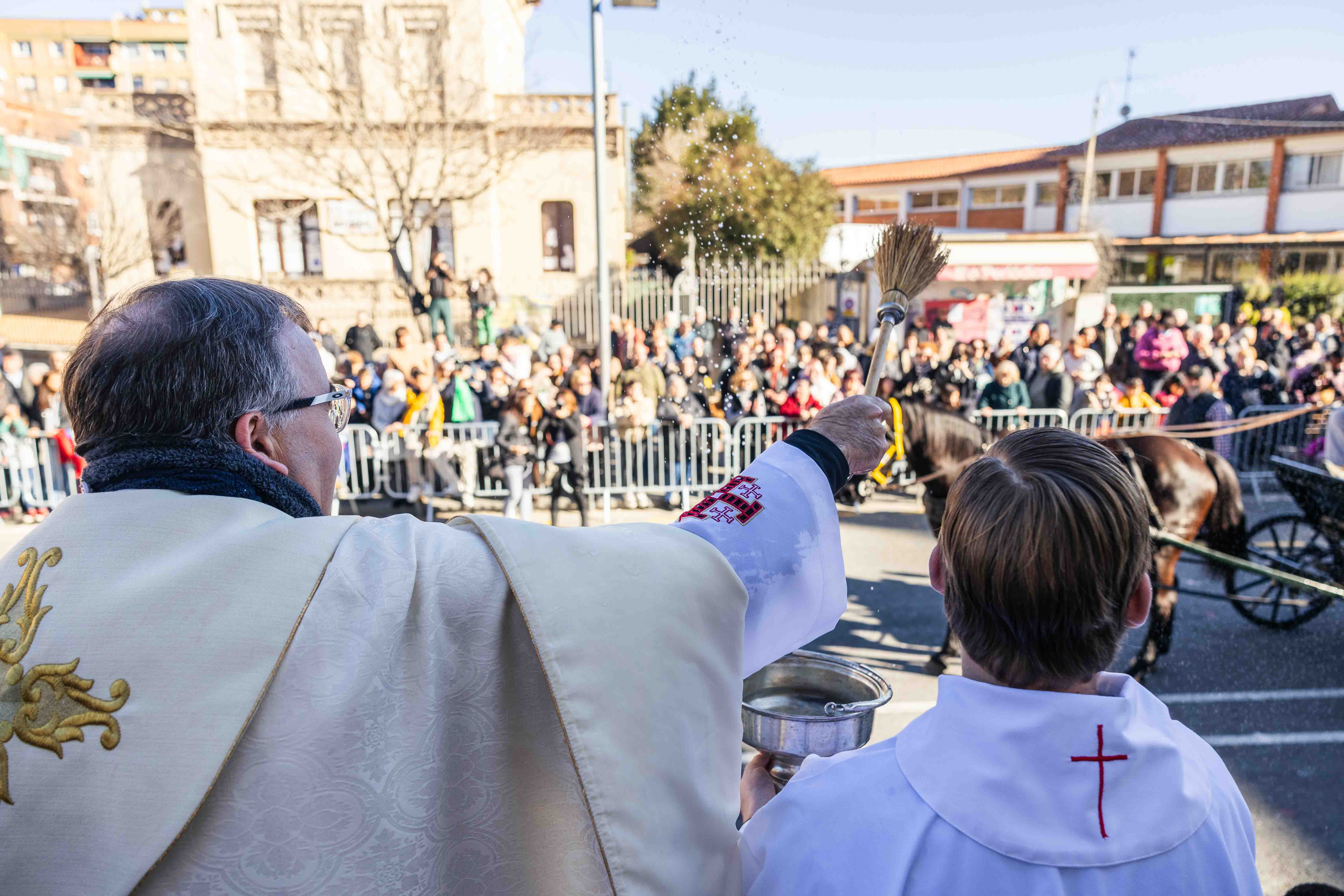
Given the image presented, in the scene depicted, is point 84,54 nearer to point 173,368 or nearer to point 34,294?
point 34,294

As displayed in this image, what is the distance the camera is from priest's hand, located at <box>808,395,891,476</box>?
55.7 inches

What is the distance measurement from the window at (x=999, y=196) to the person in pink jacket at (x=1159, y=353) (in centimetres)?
2409

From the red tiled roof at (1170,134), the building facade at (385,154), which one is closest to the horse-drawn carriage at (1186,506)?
the building facade at (385,154)

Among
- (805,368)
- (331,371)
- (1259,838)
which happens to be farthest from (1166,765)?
(331,371)

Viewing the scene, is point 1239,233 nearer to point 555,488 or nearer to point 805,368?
point 805,368

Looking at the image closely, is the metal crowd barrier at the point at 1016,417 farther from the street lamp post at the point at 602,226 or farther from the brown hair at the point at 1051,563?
the brown hair at the point at 1051,563

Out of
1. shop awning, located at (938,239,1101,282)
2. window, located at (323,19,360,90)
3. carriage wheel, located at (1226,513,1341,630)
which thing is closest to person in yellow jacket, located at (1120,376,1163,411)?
carriage wheel, located at (1226,513,1341,630)

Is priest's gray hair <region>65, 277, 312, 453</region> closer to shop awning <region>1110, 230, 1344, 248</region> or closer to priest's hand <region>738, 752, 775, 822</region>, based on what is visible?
priest's hand <region>738, 752, 775, 822</region>

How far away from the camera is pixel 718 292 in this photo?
15898mm

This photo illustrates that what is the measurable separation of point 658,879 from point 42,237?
95.1ft

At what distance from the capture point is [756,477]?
4.24 ft

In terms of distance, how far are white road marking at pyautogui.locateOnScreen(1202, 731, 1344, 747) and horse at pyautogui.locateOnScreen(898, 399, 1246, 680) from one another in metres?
0.76

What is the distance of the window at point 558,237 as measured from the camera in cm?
1992

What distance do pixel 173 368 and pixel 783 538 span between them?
86cm
